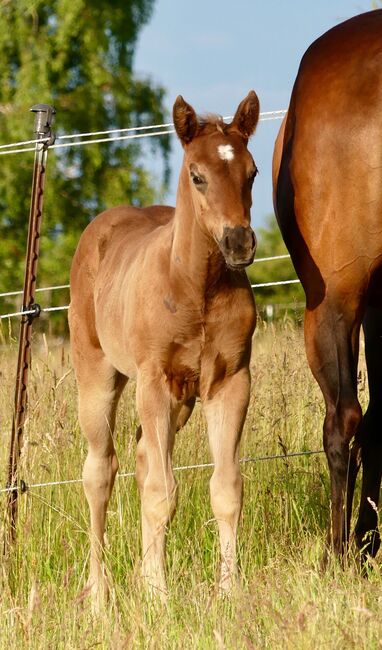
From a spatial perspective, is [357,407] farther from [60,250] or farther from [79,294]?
[60,250]

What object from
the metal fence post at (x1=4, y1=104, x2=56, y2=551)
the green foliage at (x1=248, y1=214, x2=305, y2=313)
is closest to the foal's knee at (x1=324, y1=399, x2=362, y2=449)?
the metal fence post at (x1=4, y1=104, x2=56, y2=551)

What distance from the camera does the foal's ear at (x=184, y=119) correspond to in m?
4.27

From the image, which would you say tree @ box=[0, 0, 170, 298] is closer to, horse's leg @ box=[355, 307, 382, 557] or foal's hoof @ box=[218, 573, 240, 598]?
horse's leg @ box=[355, 307, 382, 557]

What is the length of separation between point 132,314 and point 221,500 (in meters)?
0.80

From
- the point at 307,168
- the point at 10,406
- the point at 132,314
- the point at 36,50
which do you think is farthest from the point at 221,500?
the point at 36,50

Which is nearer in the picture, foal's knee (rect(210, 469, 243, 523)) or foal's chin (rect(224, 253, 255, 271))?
foal's chin (rect(224, 253, 255, 271))

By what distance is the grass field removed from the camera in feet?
11.2

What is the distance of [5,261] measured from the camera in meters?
22.9

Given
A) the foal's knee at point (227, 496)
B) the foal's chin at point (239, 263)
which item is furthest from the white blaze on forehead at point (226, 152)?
the foal's knee at point (227, 496)

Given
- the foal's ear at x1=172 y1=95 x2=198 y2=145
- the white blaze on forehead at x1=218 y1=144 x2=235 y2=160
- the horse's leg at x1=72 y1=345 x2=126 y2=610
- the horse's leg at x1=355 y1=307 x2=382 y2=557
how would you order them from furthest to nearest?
the horse's leg at x1=72 y1=345 x2=126 y2=610 → the horse's leg at x1=355 y1=307 x2=382 y2=557 → the foal's ear at x1=172 y1=95 x2=198 y2=145 → the white blaze on forehead at x1=218 y1=144 x2=235 y2=160

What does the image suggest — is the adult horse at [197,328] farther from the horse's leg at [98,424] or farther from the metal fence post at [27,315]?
the metal fence post at [27,315]

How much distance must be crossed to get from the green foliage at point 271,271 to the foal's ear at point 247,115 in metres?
13.9

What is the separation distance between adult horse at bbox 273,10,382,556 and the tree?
17.6 meters

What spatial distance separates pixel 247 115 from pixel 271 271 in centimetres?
2505
